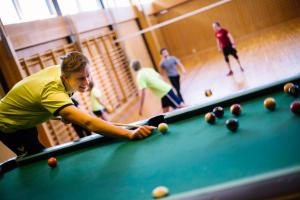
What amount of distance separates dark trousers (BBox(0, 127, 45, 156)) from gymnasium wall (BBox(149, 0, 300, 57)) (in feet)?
46.1

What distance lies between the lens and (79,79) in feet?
10.8

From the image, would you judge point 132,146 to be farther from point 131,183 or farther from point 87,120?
point 131,183

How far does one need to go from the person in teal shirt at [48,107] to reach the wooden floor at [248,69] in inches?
151

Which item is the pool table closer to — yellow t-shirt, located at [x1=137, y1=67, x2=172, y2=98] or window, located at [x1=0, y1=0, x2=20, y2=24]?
yellow t-shirt, located at [x1=137, y1=67, x2=172, y2=98]

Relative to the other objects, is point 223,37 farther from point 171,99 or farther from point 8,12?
point 8,12

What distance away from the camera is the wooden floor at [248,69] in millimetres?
8664

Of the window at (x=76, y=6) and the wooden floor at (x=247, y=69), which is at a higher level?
the window at (x=76, y=6)

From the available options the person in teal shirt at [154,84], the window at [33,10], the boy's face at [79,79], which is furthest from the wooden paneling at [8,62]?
the boy's face at [79,79]

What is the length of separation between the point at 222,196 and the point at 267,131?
901 mm

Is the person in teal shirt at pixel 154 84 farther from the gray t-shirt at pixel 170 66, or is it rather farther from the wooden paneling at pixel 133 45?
the wooden paneling at pixel 133 45

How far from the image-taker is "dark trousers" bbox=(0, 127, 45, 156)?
3.90 meters

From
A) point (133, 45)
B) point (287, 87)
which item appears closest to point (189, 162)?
point (287, 87)

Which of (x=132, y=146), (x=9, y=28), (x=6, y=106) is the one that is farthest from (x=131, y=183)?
(x=9, y=28)

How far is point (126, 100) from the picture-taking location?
1161cm
